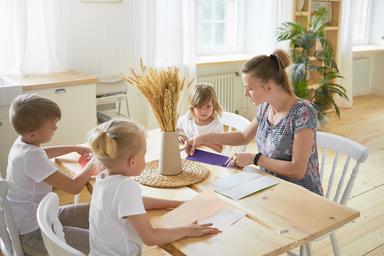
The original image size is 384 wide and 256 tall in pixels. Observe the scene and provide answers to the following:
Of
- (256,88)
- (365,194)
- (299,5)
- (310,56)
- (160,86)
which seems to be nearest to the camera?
(160,86)

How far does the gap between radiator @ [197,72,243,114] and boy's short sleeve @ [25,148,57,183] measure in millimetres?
3169

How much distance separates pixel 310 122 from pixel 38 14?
95.5 inches

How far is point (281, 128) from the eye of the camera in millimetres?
1875

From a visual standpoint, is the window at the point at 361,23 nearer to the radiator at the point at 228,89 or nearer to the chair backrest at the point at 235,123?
the radiator at the point at 228,89

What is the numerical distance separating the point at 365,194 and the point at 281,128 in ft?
5.74

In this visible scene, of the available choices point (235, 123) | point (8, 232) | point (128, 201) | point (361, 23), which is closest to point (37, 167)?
point (8, 232)

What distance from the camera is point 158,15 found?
3988 mm

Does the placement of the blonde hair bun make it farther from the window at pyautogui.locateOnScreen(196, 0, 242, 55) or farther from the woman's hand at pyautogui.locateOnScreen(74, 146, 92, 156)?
the window at pyautogui.locateOnScreen(196, 0, 242, 55)

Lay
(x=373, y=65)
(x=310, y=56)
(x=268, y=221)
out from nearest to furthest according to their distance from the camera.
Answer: (x=268, y=221), (x=310, y=56), (x=373, y=65)

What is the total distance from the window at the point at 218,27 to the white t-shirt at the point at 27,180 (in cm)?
335

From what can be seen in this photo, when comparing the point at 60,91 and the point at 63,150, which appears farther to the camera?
the point at 60,91

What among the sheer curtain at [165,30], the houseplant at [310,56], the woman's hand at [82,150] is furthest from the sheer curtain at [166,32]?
the woman's hand at [82,150]

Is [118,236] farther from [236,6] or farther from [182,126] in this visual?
[236,6]

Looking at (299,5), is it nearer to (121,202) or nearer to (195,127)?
(195,127)
